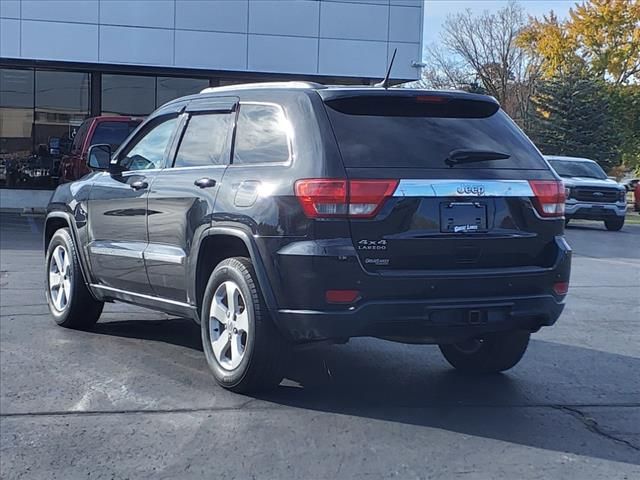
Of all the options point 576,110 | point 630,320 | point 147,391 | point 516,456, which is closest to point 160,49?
point 630,320

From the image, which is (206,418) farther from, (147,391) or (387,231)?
(387,231)

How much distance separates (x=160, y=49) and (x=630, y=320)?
16.0 meters

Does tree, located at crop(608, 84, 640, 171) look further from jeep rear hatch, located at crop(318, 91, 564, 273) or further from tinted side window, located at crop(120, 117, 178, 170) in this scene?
jeep rear hatch, located at crop(318, 91, 564, 273)

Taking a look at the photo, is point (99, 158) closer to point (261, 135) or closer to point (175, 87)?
point (261, 135)

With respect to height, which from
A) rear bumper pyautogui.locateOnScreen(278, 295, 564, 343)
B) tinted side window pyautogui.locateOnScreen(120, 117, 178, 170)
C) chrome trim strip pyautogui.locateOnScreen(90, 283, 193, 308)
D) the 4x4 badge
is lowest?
chrome trim strip pyautogui.locateOnScreen(90, 283, 193, 308)

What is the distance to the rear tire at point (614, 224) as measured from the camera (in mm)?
21642

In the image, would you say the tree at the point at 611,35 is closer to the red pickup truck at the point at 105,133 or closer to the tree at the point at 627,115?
the tree at the point at 627,115

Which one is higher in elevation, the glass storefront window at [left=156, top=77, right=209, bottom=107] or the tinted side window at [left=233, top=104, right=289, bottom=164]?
the glass storefront window at [left=156, top=77, right=209, bottom=107]

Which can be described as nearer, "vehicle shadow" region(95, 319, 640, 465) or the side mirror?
"vehicle shadow" region(95, 319, 640, 465)

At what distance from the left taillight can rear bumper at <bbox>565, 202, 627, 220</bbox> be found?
55.4 ft

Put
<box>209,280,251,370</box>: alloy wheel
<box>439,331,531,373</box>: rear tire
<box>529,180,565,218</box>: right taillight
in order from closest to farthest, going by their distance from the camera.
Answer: <box>529,180,565,218</box>: right taillight < <box>209,280,251,370</box>: alloy wheel < <box>439,331,531,373</box>: rear tire

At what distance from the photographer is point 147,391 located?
5684mm

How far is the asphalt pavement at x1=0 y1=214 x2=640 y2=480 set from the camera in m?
4.48

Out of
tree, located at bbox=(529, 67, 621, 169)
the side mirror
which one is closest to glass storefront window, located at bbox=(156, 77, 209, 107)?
the side mirror
